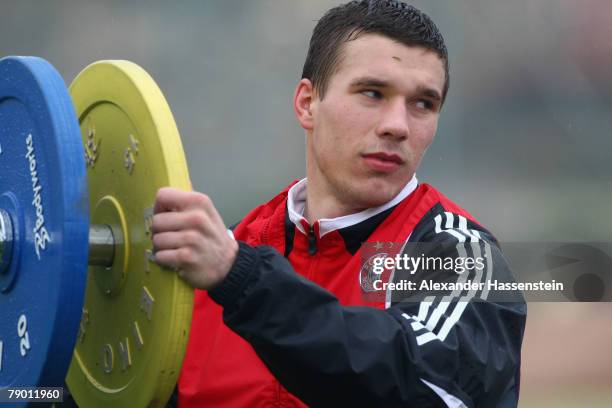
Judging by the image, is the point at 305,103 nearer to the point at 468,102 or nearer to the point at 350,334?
the point at 350,334

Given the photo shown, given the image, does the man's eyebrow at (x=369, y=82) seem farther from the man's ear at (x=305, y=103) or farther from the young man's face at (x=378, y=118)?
the man's ear at (x=305, y=103)

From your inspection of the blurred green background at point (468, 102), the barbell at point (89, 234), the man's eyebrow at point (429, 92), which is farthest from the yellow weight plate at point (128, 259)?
the blurred green background at point (468, 102)

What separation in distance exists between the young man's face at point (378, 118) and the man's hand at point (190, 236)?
505mm

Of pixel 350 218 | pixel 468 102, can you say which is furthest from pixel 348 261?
pixel 468 102

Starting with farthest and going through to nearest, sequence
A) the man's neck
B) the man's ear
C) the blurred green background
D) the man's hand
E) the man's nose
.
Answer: the blurred green background
the man's ear
the man's neck
the man's nose
the man's hand

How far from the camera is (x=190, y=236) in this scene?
4.17 ft

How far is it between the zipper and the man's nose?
0.72 ft

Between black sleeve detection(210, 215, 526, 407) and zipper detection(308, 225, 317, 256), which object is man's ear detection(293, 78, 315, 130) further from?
black sleeve detection(210, 215, 526, 407)

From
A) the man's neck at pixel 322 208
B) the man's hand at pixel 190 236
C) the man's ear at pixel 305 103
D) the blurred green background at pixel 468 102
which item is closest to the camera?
the man's hand at pixel 190 236

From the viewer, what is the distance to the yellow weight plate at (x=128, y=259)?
1.38 metres

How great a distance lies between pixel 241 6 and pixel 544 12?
81.2 inches

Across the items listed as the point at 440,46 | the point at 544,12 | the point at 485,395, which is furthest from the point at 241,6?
the point at 485,395

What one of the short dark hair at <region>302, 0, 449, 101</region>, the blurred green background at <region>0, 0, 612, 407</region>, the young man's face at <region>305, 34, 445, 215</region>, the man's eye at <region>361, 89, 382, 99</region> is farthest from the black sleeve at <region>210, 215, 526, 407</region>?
the blurred green background at <region>0, 0, 612, 407</region>

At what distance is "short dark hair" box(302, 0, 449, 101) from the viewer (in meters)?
1.78
